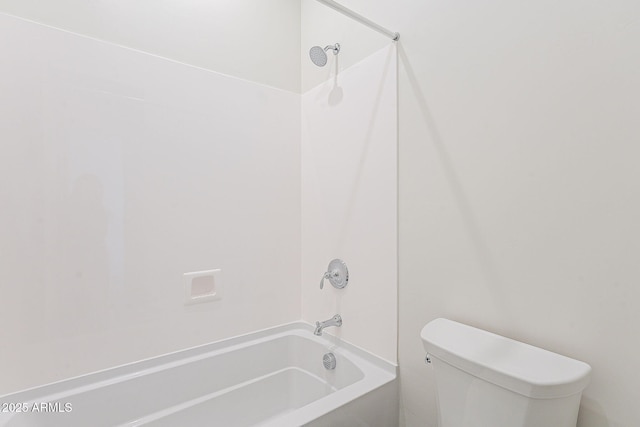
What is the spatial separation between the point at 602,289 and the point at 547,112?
0.53m

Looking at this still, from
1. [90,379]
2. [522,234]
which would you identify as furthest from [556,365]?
[90,379]

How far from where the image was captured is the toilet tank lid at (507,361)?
29.6 inches

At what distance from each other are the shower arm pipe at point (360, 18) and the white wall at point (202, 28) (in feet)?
2.36

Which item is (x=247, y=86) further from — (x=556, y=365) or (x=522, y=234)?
(x=556, y=365)

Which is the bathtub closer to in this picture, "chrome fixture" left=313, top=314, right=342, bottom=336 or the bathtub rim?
the bathtub rim

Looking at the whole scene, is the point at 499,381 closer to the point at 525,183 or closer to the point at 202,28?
the point at 525,183

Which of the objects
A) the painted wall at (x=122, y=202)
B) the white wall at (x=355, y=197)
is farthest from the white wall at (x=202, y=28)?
the white wall at (x=355, y=197)

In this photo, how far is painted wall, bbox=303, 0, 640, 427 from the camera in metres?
0.80

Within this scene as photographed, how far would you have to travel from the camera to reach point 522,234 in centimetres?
97

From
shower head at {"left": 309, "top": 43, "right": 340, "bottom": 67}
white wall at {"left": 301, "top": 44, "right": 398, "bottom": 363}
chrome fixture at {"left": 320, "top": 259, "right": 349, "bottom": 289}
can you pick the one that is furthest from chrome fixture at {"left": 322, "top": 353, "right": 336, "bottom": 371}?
shower head at {"left": 309, "top": 43, "right": 340, "bottom": 67}

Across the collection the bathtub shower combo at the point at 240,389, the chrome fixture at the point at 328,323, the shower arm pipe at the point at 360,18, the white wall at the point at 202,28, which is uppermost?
the white wall at the point at 202,28

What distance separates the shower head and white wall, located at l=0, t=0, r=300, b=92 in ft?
1.16

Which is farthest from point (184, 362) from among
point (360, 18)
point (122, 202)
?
point (360, 18)

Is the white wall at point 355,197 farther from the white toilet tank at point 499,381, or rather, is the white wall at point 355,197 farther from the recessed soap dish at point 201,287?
the recessed soap dish at point 201,287
